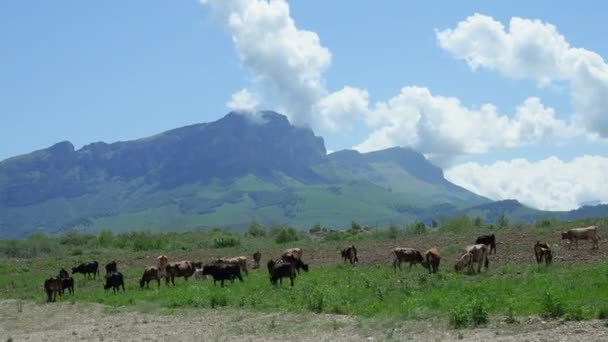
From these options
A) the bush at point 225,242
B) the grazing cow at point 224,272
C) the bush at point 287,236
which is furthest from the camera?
the bush at point 287,236

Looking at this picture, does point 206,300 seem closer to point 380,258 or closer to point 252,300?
point 252,300

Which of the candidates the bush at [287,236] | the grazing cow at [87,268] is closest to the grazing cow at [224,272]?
the grazing cow at [87,268]

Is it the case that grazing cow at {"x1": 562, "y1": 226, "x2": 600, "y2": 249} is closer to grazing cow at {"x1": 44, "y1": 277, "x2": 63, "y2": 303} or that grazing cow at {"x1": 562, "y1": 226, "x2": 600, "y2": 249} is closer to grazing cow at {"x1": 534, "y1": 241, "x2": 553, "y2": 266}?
grazing cow at {"x1": 534, "y1": 241, "x2": 553, "y2": 266}

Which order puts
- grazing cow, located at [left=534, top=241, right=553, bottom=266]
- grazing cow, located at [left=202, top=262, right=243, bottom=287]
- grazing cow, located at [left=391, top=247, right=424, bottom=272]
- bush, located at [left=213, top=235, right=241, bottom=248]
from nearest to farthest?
grazing cow, located at [left=534, top=241, right=553, bottom=266], grazing cow, located at [left=202, top=262, right=243, bottom=287], grazing cow, located at [left=391, top=247, right=424, bottom=272], bush, located at [left=213, top=235, right=241, bottom=248]

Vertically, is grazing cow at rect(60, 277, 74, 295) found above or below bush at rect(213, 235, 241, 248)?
below

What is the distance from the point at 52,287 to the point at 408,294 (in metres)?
17.4

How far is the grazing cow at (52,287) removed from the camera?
32.1 m

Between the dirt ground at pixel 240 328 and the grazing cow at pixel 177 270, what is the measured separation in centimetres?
660

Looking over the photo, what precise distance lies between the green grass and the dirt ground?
73cm

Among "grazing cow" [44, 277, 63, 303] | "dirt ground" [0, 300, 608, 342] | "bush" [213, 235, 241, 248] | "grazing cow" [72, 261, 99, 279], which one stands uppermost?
"bush" [213, 235, 241, 248]

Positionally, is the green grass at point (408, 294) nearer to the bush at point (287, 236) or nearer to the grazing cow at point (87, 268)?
the grazing cow at point (87, 268)

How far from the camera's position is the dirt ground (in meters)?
17.8

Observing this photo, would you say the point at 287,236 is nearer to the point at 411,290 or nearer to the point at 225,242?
the point at 225,242

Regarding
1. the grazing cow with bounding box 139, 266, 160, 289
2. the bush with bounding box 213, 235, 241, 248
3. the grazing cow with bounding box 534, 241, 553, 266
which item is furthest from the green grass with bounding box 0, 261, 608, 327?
the bush with bounding box 213, 235, 241, 248
